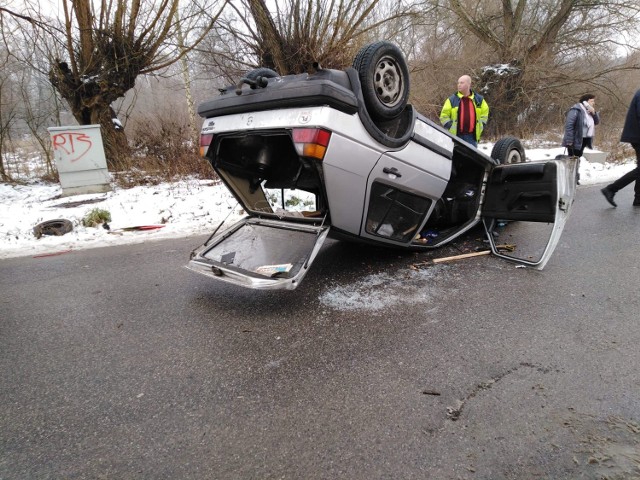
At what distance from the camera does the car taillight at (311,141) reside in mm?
2441

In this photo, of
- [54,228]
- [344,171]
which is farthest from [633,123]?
[54,228]

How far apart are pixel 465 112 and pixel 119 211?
563cm

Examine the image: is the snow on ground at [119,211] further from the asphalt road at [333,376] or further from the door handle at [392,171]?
the door handle at [392,171]

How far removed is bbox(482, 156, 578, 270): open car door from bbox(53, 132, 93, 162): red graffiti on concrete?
7.41m

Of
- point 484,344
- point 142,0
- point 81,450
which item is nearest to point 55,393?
point 81,450

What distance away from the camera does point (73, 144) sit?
7422 millimetres

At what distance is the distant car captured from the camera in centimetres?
254

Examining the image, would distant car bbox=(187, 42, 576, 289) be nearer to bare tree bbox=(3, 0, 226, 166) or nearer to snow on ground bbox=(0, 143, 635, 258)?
snow on ground bbox=(0, 143, 635, 258)

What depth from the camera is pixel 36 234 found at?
202 inches

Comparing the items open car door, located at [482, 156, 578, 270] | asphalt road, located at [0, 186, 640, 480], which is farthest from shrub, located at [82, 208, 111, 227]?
open car door, located at [482, 156, 578, 270]

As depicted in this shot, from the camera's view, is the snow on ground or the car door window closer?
the car door window

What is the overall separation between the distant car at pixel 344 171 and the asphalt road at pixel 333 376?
35 centimetres

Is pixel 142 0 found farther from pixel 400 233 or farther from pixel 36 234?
pixel 400 233

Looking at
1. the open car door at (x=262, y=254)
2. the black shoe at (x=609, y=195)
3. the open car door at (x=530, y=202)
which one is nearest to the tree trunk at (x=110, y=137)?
the open car door at (x=262, y=254)
